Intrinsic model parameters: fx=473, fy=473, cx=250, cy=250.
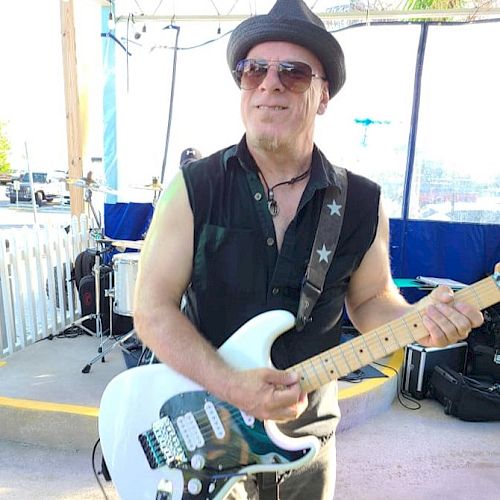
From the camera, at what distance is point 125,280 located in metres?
4.04

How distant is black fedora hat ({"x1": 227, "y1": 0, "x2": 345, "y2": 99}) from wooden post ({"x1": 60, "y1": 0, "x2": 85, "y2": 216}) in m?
4.17

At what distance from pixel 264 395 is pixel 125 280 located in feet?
9.68

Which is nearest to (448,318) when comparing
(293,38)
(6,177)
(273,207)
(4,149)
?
(273,207)

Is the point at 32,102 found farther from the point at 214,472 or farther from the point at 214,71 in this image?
the point at 214,472

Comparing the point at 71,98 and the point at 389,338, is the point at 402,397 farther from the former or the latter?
the point at 71,98

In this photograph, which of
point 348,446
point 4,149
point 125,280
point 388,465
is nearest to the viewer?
point 388,465

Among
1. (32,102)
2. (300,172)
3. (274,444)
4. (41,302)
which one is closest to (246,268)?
(300,172)

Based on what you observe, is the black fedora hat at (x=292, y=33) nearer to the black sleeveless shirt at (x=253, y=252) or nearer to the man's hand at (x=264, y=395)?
the black sleeveless shirt at (x=253, y=252)

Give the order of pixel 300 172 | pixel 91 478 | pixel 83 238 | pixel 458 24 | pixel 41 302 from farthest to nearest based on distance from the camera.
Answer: pixel 83 238
pixel 458 24
pixel 41 302
pixel 91 478
pixel 300 172

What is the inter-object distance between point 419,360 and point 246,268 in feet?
9.61

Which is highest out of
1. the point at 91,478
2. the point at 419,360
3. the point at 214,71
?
the point at 214,71

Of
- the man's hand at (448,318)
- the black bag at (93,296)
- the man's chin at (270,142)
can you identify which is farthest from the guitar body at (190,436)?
the black bag at (93,296)

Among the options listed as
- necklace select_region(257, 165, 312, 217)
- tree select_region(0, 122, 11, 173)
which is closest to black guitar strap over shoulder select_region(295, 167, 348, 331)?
necklace select_region(257, 165, 312, 217)

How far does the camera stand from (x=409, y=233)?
520 cm
